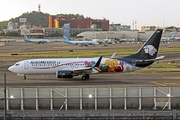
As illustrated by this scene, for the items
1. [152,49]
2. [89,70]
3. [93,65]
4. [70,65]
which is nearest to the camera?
[89,70]

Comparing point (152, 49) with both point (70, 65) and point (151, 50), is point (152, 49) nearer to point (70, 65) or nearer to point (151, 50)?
point (151, 50)

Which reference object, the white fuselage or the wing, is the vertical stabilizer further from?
the wing

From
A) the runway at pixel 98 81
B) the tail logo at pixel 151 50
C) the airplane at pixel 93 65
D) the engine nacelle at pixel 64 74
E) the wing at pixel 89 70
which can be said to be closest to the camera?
the runway at pixel 98 81

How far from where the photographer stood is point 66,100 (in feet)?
84.1

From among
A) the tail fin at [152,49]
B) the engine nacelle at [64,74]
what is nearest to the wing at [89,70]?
the engine nacelle at [64,74]

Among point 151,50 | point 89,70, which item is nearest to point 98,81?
point 89,70

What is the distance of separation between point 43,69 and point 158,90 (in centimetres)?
2065

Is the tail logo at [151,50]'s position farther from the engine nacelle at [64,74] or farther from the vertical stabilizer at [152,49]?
the engine nacelle at [64,74]

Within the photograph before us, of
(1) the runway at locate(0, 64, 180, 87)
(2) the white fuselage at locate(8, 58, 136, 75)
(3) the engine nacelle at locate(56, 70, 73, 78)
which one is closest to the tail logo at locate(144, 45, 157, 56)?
(2) the white fuselage at locate(8, 58, 136, 75)

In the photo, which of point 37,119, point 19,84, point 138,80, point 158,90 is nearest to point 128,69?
point 138,80

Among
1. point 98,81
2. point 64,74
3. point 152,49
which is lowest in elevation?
point 98,81

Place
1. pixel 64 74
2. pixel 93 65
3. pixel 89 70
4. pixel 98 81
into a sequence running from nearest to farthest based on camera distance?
pixel 64 74 → pixel 98 81 → pixel 89 70 → pixel 93 65

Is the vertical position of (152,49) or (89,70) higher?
(152,49)

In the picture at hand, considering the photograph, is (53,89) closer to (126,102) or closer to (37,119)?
(37,119)
